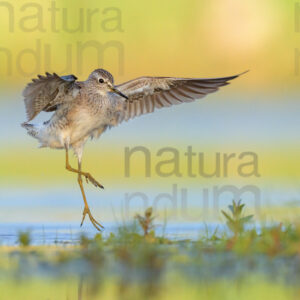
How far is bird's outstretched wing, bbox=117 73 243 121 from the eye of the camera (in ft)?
35.5

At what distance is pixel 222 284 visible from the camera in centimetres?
644

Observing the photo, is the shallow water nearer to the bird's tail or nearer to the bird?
the bird

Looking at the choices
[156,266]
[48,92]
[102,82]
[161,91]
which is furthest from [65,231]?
[156,266]

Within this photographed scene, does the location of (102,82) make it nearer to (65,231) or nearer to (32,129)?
(32,129)

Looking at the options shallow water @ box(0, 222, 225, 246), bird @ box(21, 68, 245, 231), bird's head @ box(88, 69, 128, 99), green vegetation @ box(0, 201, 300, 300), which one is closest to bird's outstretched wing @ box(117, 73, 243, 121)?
bird @ box(21, 68, 245, 231)

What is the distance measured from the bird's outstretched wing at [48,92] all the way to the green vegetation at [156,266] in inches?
87.3

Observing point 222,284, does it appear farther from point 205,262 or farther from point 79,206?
point 79,206

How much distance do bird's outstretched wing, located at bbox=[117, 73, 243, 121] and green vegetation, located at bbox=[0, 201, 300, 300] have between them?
115 inches

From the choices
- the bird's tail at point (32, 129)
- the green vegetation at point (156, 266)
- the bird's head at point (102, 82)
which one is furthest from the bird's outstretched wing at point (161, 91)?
the green vegetation at point (156, 266)

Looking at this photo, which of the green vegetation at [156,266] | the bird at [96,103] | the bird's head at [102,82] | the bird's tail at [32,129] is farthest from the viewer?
the bird's tail at [32,129]

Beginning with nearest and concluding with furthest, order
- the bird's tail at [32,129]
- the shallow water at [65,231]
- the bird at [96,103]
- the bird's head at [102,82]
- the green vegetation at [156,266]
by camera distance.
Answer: the green vegetation at [156,266] → the shallow water at [65,231] → the bird at [96,103] → the bird's head at [102,82] → the bird's tail at [32,129]

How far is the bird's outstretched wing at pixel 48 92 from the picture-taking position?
9922 millimetres

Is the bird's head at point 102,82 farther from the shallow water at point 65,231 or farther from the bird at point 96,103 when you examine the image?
the shallow water at point 65,231

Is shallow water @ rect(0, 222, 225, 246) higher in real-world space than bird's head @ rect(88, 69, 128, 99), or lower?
lower
